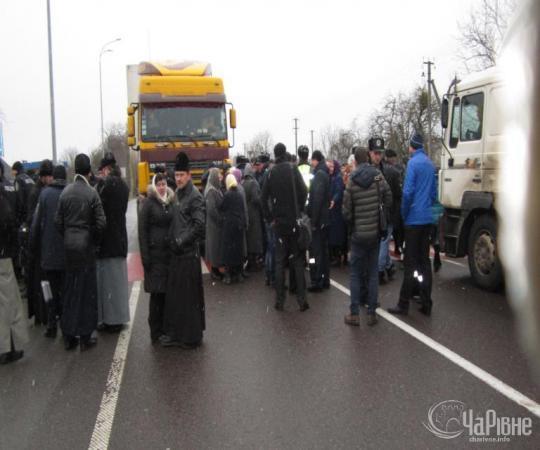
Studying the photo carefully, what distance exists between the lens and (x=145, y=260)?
566 centimetres

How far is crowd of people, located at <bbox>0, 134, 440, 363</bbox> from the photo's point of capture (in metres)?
5.43

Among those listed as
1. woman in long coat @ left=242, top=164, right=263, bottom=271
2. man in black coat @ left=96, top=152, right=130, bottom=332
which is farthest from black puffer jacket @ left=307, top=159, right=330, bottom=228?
man in black coat @ left=96, top=152, right=130, bottom=332

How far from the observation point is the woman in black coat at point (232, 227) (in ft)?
28.4

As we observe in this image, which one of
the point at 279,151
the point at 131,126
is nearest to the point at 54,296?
the point at 279,151

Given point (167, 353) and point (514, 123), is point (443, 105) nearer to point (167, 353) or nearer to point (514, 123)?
point (167, 353)

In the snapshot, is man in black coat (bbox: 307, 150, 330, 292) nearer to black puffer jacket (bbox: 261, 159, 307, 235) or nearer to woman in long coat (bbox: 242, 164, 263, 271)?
black puffer jacket (bbox: 261, 159, 307, 235)

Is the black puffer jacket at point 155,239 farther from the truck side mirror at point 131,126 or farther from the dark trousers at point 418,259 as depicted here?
the truck side mirror at point 131,126

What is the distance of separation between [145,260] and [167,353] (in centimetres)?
100

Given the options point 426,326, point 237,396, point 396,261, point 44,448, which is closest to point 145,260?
point 237,396

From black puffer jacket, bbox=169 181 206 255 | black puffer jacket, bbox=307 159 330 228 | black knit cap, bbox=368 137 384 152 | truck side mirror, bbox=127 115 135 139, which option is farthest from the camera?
truck side mirror, bbox=127 115 135 139

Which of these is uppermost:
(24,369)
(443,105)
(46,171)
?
(443,105)

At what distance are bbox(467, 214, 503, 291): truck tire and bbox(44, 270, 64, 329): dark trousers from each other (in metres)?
5.33

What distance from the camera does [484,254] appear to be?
722cm

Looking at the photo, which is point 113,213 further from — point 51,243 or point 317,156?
point 317,156
